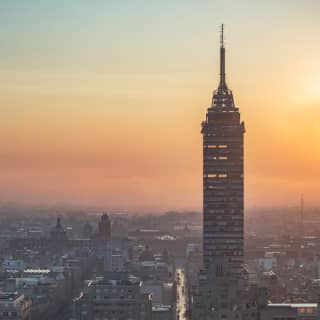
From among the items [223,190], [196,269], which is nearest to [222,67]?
[223,190]

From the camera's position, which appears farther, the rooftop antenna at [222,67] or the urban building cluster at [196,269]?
the rooftop antenna at [222,67]

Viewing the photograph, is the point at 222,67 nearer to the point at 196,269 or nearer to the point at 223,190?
the point at 223,190

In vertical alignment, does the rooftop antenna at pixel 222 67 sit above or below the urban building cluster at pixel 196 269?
above

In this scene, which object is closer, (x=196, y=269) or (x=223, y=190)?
(x=223, y=190)

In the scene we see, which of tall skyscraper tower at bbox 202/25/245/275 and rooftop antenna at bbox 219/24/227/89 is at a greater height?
rooftop antenna at bbox 219/24/227/89

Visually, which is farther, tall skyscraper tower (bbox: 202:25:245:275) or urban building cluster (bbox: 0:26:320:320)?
tall skyscraper tower (bbox: 202:25:245:275)

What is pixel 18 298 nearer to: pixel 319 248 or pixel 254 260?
pixel 254 260

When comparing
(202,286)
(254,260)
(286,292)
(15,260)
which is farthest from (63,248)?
(202,286)

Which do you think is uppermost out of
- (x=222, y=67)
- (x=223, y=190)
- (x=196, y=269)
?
(x=222, y=67)
